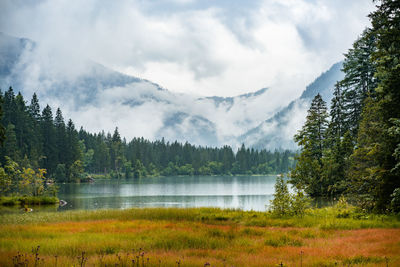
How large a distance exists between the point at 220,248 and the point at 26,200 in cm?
4207

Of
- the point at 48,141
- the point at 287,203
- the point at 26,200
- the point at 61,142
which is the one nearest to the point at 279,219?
the point at 287,203

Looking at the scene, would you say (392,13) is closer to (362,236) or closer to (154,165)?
(362,236)

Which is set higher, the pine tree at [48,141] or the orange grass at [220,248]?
the pine tree at [48,141]

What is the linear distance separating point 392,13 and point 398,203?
10.7 metres

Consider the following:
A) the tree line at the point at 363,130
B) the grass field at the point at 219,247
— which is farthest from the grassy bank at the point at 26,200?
the tree line at the point at 363,130

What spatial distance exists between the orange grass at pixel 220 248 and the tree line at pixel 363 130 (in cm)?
508

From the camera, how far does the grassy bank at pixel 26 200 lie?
45900 mm

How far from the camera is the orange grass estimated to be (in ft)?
34.2

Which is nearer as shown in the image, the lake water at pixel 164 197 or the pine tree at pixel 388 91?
the pine tree at pixel 388 91

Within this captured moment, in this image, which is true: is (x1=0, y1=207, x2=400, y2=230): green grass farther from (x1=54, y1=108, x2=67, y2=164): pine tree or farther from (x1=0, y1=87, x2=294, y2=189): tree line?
(x1=54, y1=108, x2=67, y2=164): pine tree

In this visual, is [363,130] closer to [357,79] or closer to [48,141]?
[357,79]

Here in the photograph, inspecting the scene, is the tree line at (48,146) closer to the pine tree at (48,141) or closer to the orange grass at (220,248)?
the pine tree at (48,141)

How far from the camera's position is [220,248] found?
12875 millimetres

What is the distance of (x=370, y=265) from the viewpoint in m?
9.86
